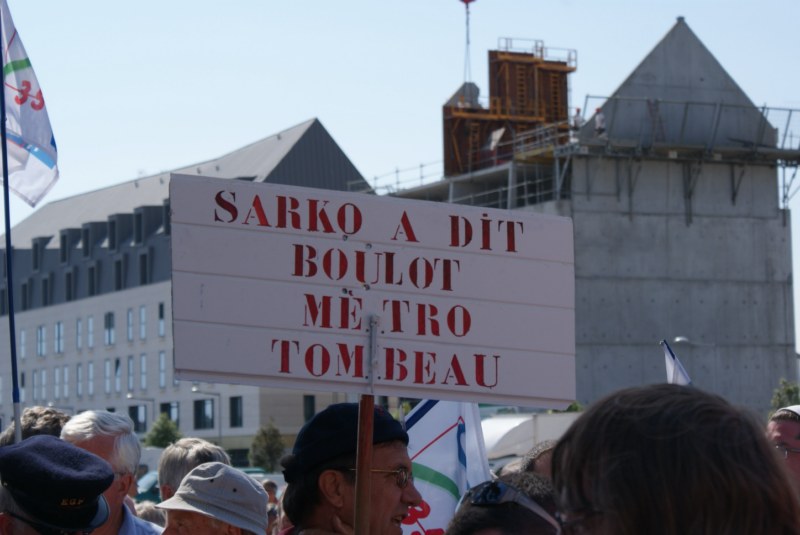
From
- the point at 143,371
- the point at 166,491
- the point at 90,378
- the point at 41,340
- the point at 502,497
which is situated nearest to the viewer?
the point at 502,497

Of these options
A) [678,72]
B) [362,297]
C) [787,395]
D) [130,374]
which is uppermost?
[678,72]

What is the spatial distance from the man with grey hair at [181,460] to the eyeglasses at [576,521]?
457 cm

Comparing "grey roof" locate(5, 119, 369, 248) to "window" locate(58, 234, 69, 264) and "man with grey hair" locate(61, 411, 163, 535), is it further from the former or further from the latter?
"man with grey hair" locate(61, 411, 163, 535)

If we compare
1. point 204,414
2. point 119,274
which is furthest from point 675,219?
point 119,274

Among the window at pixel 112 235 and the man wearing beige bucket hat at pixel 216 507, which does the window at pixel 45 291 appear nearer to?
the window at pixel 112 235

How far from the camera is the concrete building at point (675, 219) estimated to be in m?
54.5

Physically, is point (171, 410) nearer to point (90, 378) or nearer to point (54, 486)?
point (90, 378)

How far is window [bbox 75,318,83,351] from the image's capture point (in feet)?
254

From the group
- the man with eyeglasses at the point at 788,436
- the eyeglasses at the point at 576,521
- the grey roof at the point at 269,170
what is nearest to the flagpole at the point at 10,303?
the man with eyeglasses at the point at 788,436

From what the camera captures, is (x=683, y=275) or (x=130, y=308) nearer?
(x=683, y=275)

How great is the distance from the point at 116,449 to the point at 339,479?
1898mm

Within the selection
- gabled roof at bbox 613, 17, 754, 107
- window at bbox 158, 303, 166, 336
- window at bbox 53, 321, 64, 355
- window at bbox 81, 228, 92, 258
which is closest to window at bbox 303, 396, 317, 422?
window at bbox 158, 303, 166, 336

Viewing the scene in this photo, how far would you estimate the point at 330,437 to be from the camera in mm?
4246

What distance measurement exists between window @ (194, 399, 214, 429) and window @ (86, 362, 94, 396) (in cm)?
814
